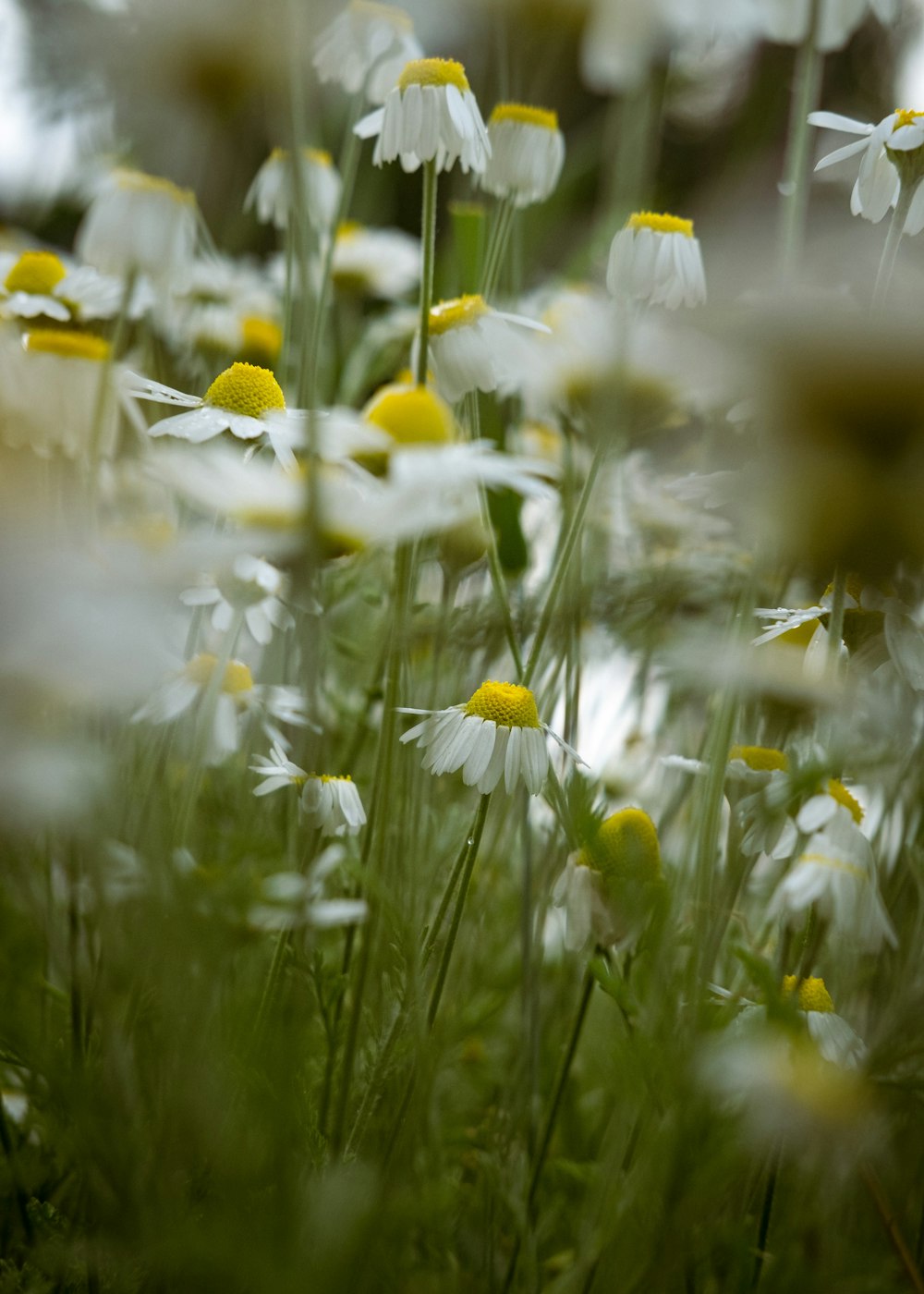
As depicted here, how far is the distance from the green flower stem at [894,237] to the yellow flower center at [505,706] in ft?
0.59

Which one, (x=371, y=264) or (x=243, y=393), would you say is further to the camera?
(x=371, y=264)

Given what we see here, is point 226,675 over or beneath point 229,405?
beneath

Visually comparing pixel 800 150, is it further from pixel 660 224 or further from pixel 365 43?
pixel 365 43

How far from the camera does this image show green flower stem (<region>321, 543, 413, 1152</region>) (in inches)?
12.1

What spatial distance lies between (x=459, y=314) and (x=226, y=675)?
0.18 m

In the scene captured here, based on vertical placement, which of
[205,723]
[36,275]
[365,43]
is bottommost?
[205,723]

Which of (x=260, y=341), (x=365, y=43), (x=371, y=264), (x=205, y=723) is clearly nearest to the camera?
(x=205, y=723)

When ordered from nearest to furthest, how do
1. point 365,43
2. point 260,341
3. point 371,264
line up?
point 365,43 → point 260,341 → point 371,264

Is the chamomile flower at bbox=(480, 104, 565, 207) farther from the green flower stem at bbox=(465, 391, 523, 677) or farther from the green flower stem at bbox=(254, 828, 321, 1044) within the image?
the green flower stem at bbox=(254, 828, 321, 1044)

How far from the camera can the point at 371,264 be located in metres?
0.93

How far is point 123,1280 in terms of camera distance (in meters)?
0.30

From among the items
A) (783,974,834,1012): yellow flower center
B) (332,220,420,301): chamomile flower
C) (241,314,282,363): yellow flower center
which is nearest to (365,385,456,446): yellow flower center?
(783,974,834,1012): yellow flower center

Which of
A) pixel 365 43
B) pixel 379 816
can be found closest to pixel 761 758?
pixel 379 816

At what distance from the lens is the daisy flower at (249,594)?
0.37m
